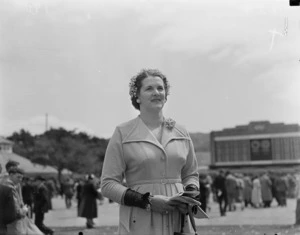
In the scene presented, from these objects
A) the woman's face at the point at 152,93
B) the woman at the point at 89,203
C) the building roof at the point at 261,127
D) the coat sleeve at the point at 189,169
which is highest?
the building roof at the point at 261,127

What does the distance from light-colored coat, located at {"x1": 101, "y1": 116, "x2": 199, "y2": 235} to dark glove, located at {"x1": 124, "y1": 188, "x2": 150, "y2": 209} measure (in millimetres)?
24

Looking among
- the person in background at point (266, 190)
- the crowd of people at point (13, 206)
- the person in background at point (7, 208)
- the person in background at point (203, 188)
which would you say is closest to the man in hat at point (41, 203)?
the crowd of people at point (13, 206)

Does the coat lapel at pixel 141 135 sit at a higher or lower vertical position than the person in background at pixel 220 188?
higher

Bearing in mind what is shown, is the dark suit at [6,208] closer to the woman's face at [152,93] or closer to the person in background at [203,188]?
the woman's face at [152,93]

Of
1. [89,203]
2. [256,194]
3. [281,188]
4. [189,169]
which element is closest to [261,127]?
[89,203]

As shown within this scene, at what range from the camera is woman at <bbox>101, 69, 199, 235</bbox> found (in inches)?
79.0

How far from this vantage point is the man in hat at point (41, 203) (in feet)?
20.5

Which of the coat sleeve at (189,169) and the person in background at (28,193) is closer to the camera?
the coat sleeve at (189,169)

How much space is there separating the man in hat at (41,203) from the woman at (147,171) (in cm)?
437

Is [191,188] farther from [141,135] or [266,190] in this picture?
[266,190]

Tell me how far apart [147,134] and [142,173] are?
158mm

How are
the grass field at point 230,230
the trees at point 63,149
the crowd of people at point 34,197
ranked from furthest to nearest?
1. the grass field at point 230,230
2. the trees at point 63,149
3. the crowd of people at point 34,197

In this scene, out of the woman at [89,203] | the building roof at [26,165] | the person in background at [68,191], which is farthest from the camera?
the person in background at [68,191]

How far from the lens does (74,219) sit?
24.6 ft
